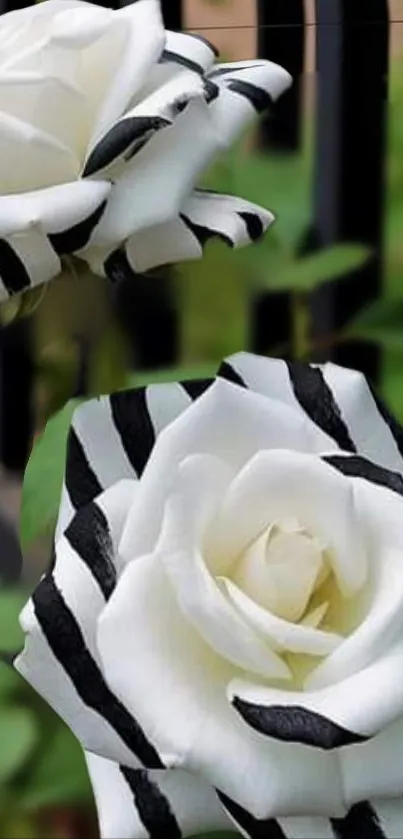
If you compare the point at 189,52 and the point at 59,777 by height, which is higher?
the point at 189,52

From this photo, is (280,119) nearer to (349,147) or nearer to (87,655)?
(349,147)

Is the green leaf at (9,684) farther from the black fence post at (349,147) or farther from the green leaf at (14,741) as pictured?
the black fence post at (349,147)

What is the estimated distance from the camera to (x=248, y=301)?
28 cm

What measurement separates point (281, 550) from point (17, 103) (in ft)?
0.28

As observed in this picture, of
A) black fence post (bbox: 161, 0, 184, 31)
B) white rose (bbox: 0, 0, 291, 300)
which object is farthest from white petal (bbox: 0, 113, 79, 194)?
black fence post (bbox: 161, 0, 184, 31)

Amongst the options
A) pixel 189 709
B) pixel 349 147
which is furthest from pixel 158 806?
pixel 349 147

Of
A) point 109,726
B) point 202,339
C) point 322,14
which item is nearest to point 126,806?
point 109,726

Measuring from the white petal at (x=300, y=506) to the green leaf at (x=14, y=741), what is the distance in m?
0.06

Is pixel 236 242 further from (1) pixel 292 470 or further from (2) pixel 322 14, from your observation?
(2) pixel 322 14

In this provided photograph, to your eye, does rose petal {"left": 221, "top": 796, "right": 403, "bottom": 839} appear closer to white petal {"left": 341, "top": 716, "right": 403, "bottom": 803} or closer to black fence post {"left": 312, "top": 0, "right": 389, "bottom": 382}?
white petal {"left": 341, "top": 716, "right": 403, "bottom": 803}

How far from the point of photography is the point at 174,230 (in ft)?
0.68

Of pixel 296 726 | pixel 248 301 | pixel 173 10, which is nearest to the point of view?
pixel 296 726

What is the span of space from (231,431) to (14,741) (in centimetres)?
7

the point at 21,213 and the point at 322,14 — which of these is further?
the point at 322,14
